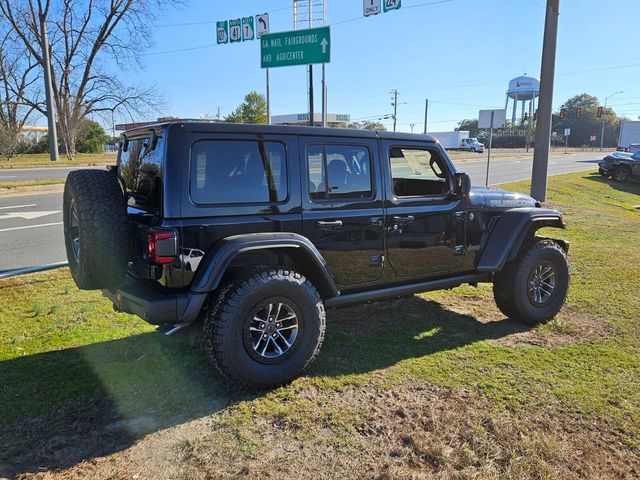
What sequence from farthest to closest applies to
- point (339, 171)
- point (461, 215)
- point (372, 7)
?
point (372, 7) → point (461, 215) → point (339, 171)

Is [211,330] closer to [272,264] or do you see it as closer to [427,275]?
[272,264]

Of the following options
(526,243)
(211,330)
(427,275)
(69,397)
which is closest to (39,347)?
(69,397)

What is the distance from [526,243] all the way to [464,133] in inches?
2775

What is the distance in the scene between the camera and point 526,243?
488 cm

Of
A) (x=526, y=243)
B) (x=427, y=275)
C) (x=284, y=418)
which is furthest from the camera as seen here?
(x=526, y=243)

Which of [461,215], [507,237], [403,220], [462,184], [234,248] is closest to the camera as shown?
[234,248]

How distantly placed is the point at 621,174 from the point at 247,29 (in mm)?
17863

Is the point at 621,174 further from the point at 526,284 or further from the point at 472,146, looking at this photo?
the point at 472,146

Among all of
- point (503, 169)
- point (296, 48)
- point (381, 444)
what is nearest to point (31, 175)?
point (296, 48)

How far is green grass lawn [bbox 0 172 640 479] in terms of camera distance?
270cm

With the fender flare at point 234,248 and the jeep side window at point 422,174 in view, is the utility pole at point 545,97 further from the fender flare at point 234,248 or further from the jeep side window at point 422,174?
the fender flare at point 234,248

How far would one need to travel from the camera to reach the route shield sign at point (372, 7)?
16.4m

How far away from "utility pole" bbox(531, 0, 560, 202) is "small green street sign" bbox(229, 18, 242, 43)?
38.8 feet

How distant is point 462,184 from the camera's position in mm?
4375
